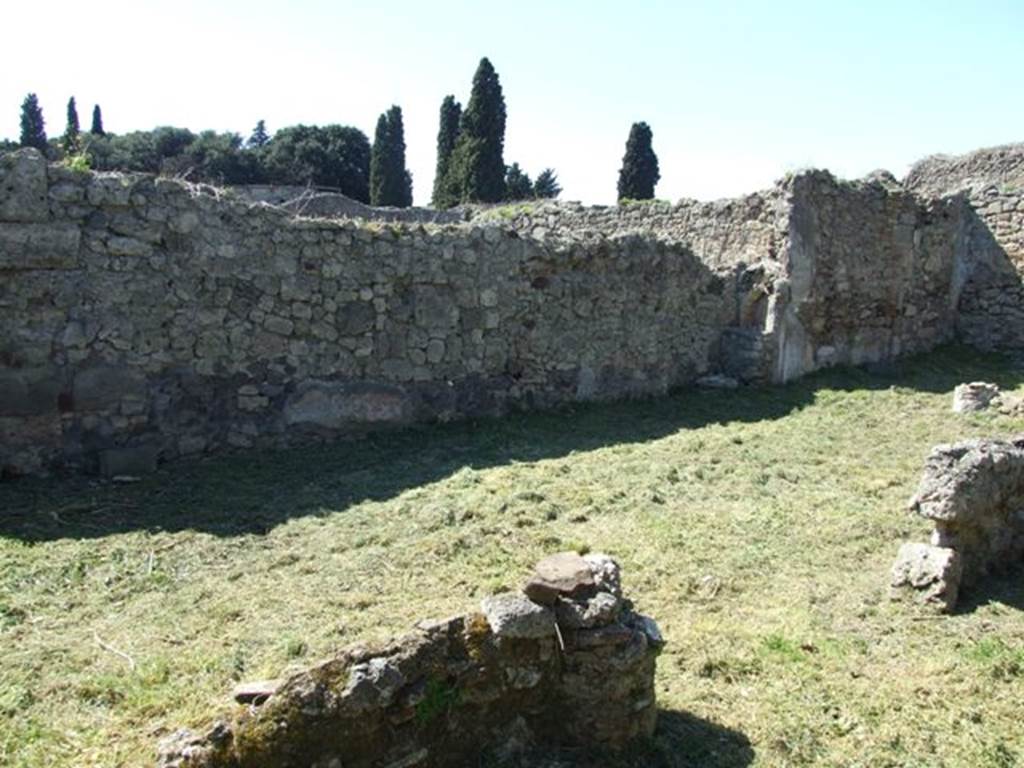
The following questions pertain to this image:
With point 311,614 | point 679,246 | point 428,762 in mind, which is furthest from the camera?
point 679,246

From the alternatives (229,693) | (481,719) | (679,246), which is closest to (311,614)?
(229,693)

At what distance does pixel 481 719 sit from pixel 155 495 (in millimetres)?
4424

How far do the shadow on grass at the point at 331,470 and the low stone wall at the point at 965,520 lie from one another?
3.70m

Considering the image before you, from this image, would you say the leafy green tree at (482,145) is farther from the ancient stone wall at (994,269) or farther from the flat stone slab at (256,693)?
the flat stone slab at (256,693)

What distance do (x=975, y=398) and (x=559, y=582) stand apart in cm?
868

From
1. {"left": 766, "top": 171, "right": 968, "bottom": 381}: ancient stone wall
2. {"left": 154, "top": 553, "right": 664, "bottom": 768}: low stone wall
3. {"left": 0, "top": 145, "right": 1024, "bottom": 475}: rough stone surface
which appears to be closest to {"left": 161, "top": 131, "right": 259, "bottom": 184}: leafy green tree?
{"left": 0, "top": 145, "right": 1024, "bottom": 475}: rough stone surface

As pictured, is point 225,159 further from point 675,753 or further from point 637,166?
point 675,753

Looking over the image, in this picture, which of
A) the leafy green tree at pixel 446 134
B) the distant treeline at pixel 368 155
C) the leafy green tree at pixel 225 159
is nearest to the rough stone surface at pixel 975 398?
the distant treeline at pixel 368 155

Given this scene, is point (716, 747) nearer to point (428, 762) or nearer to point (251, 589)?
point (428, 762)

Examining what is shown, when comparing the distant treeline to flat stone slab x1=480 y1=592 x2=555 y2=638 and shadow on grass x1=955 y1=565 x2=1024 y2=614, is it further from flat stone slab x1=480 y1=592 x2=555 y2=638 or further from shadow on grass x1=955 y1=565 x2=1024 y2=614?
flat stone slab x1=480 y1=592 x2=555 y2=638

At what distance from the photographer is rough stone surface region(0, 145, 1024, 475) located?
7316 millimetres

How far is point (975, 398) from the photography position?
10.7 meters

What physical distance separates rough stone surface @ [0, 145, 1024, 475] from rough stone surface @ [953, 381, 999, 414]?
2.25 m

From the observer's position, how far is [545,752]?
3822mm
